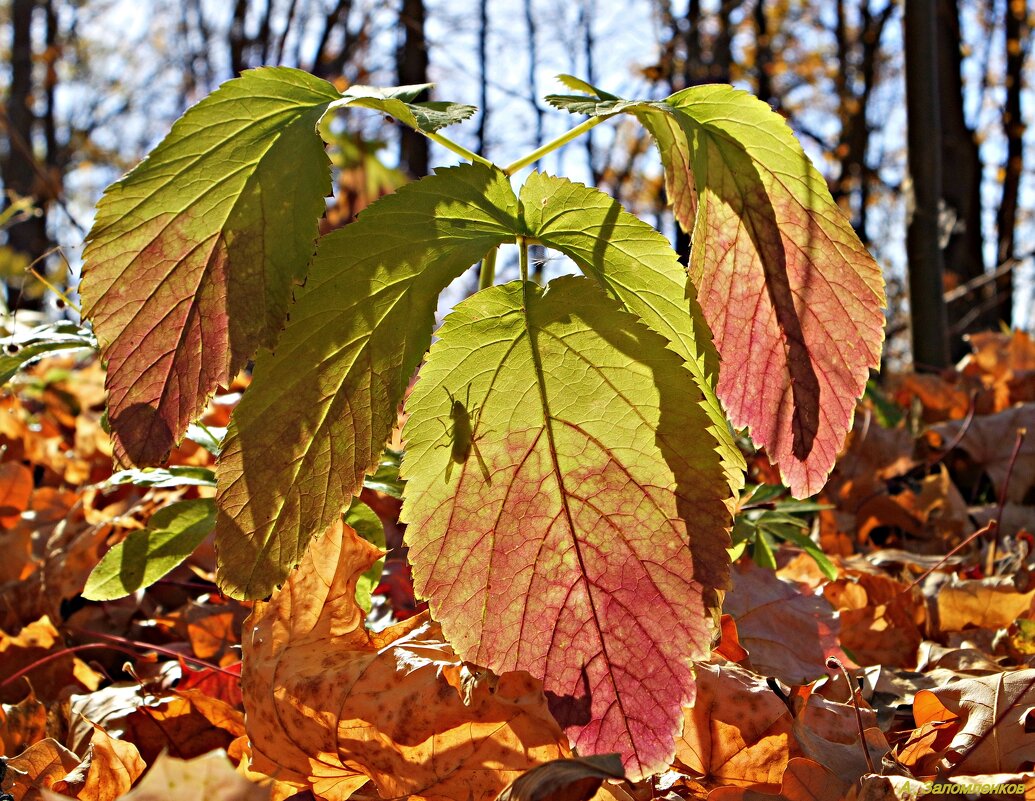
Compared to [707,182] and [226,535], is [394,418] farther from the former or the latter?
[707,182]

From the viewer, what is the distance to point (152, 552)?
0.97m

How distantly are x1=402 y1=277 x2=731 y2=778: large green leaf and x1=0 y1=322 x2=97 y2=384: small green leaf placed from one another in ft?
1.94

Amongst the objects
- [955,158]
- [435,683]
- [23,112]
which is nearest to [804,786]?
[435,683]

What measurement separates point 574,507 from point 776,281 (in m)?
0.27

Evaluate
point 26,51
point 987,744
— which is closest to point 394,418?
point 987,744

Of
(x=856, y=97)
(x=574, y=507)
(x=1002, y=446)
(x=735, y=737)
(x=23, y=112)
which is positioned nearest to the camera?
(x=574, y=507)

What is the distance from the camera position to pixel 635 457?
2.21 ft

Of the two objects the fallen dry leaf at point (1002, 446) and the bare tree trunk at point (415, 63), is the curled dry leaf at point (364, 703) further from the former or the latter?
the bare tree trunk at point (415, 63)

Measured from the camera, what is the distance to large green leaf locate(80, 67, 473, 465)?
68 centimetres

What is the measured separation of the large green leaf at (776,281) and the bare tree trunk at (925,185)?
180cm

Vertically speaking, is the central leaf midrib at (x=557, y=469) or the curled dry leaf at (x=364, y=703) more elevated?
the central leaf midrib at (x=557, y=469)

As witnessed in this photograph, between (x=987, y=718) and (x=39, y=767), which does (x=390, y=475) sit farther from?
(x=987, y=718)

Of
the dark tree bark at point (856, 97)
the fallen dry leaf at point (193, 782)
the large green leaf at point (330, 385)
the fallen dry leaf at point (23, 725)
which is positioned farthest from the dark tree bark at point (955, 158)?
the dark tree bark at point (856, 97)

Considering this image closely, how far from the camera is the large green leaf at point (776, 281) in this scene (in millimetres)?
740
